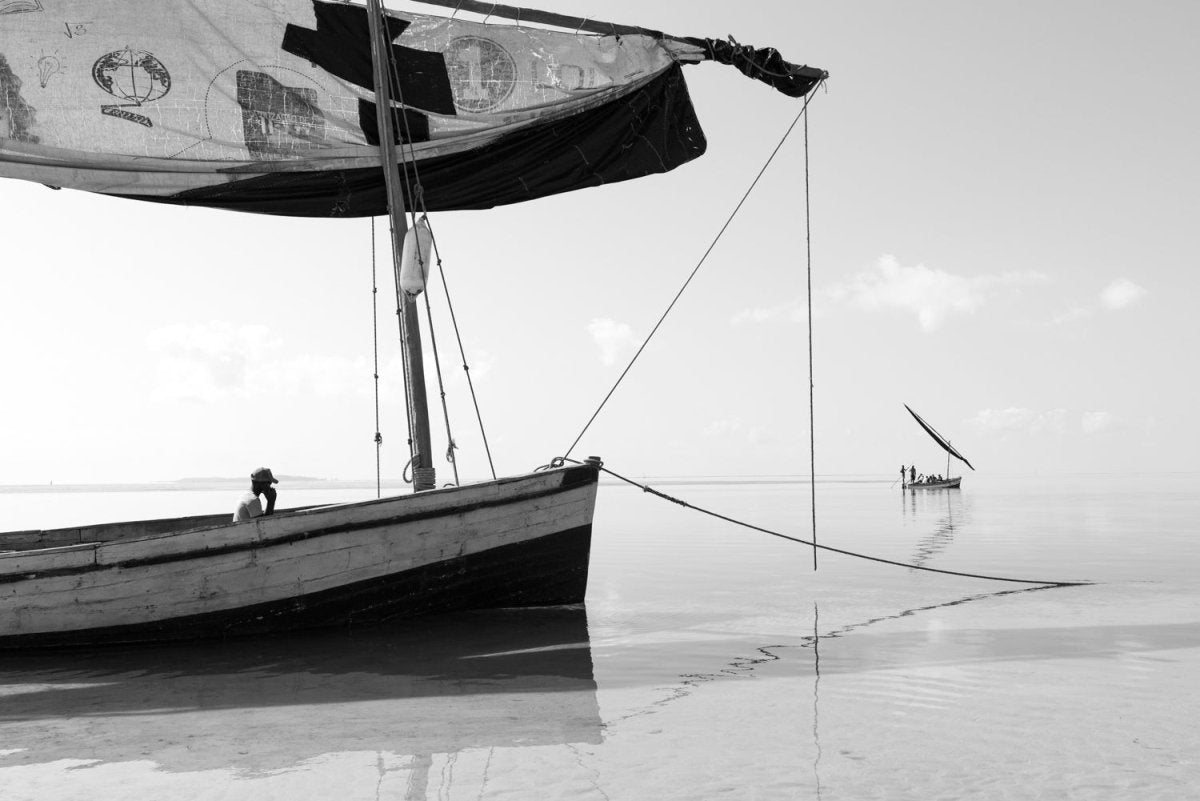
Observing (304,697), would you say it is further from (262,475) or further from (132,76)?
(132,76)

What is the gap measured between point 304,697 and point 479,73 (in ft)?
30.5

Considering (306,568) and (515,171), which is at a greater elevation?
(515,171)

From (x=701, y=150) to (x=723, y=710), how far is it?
10.1 meters

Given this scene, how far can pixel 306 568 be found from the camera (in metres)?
9.56

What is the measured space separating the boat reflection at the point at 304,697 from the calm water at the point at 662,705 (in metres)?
0.03

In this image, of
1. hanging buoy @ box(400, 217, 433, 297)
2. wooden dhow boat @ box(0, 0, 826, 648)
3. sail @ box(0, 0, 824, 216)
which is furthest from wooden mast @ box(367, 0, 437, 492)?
sail @ box(0, 0, 824, 216)

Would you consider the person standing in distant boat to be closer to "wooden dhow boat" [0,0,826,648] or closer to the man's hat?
the man's hat

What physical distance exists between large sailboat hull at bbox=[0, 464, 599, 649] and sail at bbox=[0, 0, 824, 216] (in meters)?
5.19

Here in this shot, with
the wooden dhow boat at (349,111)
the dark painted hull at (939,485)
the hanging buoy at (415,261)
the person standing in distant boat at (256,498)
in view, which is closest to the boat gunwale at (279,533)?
the person standing in distant boat at (256,498)

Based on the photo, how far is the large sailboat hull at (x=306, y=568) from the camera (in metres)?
9.19

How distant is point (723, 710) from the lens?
6430 mm

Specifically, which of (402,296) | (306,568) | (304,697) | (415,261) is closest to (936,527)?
(402,296)

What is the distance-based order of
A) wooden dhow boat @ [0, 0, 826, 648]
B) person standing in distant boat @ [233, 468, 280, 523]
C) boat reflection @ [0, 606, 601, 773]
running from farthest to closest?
wooden dhow boat @ [0, 0, 826, 648]
person standing in distant boat @ [233, 468, 280, 523]
boat reflection @ [0, 606, 601, 773]

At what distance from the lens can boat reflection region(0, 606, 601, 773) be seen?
574 centimetres
